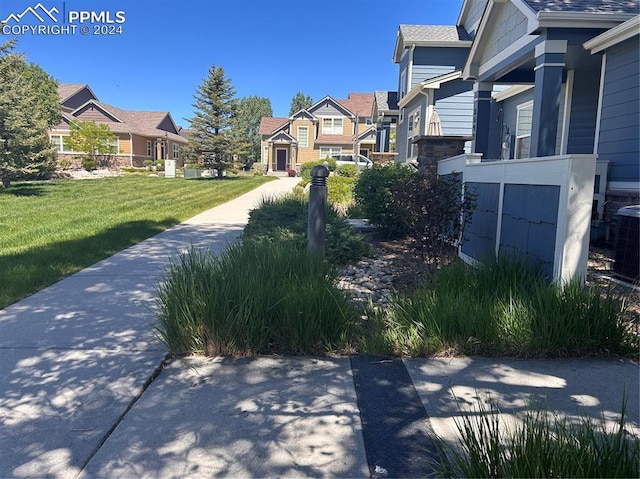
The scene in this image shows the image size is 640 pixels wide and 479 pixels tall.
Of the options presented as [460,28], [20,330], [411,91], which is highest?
[460,28]

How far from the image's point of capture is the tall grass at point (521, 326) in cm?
354

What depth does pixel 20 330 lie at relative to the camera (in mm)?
4145

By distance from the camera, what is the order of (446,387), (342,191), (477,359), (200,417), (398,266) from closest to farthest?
(200,417) < (446,387) < (477,359) < (398,266) < (342,191)

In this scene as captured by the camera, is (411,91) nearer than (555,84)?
No

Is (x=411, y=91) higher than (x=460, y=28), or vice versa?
(x=460, y=28)

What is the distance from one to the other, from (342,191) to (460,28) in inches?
402

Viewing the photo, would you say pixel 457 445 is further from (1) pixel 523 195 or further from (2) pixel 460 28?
(2) pixel 460 28

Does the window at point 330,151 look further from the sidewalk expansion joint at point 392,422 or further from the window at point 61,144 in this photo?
the sidewalk expansion joint at point 392,422

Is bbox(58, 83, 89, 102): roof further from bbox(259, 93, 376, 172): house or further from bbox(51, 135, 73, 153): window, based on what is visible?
bbox(259, 93, 376, 172): house

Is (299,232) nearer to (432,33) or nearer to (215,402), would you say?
(215,402)

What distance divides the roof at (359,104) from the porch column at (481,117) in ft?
111

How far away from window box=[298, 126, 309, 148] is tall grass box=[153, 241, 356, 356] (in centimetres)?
4142

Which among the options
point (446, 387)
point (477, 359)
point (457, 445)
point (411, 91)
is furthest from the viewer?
point (411, 91)

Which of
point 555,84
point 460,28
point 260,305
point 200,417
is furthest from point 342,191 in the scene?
A: point 200,417
